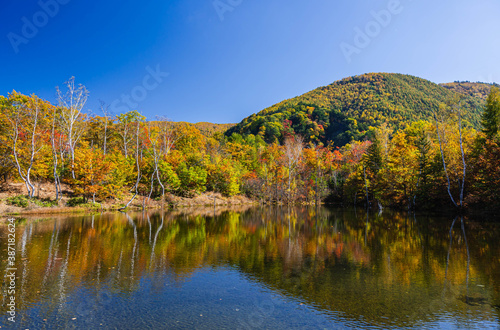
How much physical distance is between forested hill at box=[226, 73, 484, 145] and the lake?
3340 inches

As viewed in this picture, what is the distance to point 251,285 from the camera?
7.15 meters

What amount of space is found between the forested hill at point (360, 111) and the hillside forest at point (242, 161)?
2734 cm

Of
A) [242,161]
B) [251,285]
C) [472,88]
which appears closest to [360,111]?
[242,161]

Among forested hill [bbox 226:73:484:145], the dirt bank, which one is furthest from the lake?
forested hill [bbox 226:73:484:145]

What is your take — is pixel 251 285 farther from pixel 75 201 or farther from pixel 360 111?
pixel 360 111

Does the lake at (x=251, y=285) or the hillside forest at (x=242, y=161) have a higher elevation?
the hillside forest at (x=242, y=161)

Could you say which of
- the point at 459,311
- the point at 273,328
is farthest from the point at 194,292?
the point at 459,311

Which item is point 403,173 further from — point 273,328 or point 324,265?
point 273,328

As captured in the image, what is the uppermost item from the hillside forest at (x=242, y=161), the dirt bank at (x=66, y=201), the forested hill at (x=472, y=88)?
the forested hill at (x=472, y=88)

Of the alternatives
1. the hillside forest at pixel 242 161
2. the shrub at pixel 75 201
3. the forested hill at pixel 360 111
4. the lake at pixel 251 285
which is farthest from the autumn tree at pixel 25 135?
the forested hill at pixel 360 111

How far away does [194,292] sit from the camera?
660cm

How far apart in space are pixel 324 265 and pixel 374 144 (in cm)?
3874

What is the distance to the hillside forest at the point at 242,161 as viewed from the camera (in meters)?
28.8

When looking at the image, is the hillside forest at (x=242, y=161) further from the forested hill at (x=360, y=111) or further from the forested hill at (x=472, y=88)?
the forested hill at (x=472, y=88)
